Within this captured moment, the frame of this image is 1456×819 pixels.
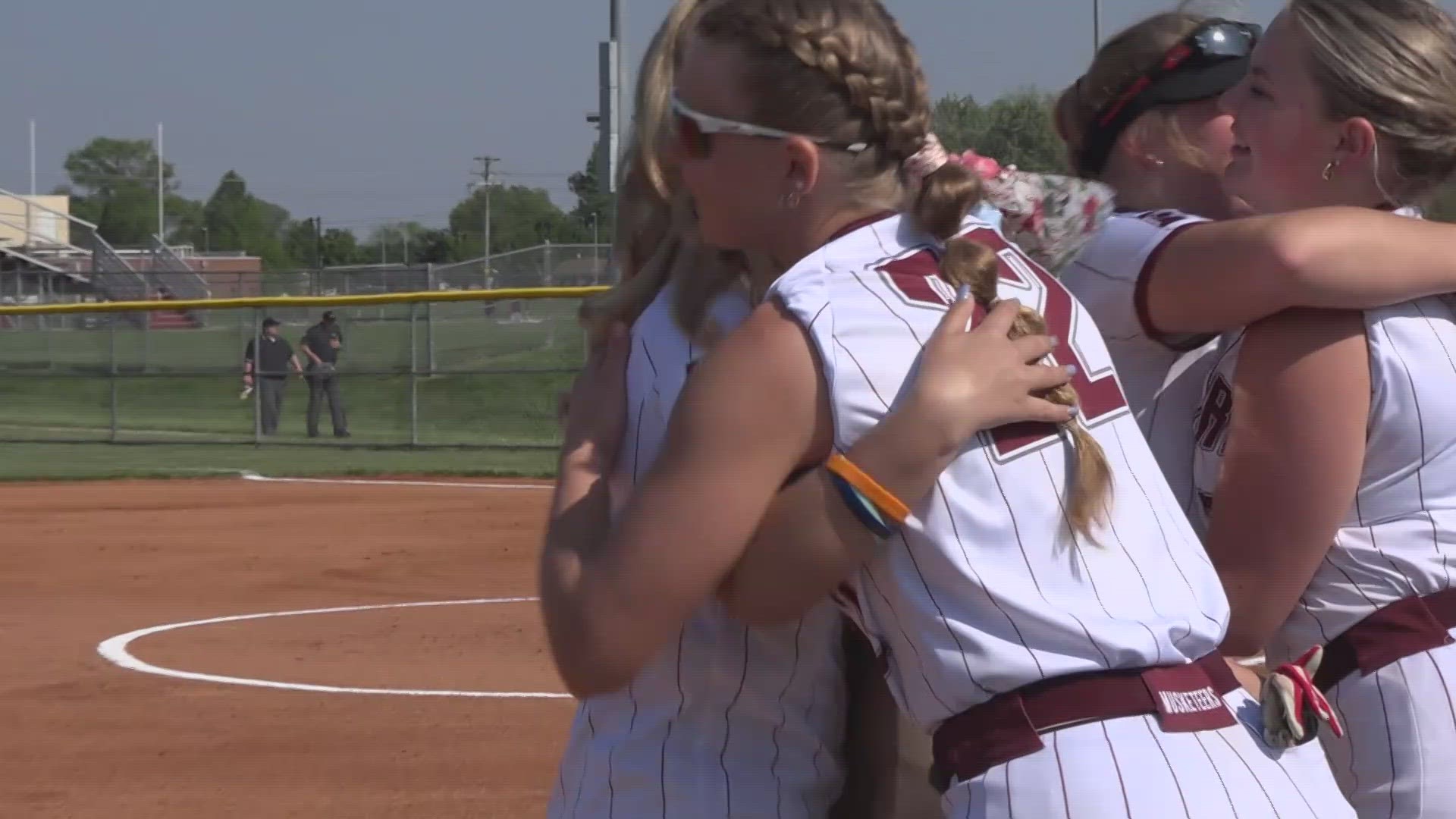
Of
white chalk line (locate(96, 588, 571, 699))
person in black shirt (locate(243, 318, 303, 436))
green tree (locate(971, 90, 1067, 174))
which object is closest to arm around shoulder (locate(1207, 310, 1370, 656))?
green tree (locate(971, 90, 1067, 174))

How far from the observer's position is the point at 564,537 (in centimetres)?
182

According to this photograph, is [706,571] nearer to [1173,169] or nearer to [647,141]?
[647,141]

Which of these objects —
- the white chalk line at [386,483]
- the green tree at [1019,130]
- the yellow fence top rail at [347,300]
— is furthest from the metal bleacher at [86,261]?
the white chalk line at [386,483]

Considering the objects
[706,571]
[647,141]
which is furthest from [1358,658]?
[647,141]

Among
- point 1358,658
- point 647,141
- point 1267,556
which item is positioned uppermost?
point 647,141

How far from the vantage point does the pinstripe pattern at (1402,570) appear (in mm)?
2094

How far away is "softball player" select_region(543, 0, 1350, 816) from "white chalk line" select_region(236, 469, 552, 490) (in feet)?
48.4

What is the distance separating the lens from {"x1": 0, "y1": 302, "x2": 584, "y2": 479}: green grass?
67.0 ft

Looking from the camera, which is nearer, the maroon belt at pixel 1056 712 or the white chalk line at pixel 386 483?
the maroon belt at pixel 1056 712

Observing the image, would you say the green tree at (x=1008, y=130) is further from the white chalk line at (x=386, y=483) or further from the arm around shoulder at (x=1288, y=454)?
the white chalk line at (x=386, y=483)

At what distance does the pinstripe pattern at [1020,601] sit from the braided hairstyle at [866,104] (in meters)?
0.04

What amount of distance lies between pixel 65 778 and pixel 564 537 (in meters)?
5.08

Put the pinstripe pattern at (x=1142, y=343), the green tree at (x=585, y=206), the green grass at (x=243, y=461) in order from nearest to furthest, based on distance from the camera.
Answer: the pinstripe pattern at (x=1142, y=343)
the green grass at (x=243, y=461)
the green tree at (x=585, y=206)

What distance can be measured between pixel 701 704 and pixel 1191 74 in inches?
41.5
